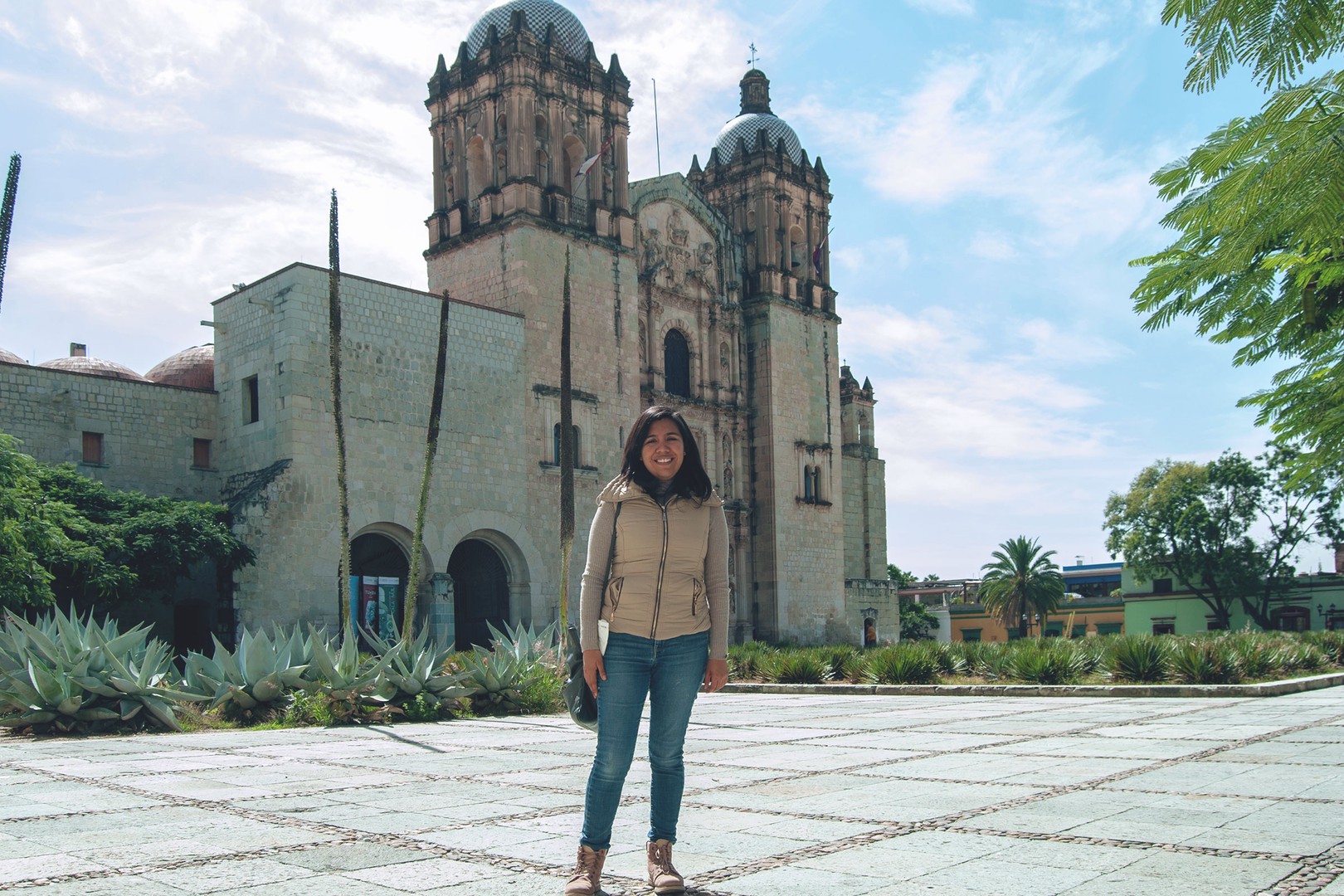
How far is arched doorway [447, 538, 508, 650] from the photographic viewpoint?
28656 mm

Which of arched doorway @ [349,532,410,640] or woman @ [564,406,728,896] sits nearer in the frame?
woman @ [564,406,728,896]

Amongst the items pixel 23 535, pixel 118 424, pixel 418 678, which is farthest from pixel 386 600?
pixel 418 678

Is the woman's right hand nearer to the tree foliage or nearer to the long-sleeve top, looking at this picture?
the long-sleeve top

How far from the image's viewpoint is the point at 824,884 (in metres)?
3.96

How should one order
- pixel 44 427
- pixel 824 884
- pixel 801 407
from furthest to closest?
pixel 801 407 < pixel 44 427 < pixel 824 884

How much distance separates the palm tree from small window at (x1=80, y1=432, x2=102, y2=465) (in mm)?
37278

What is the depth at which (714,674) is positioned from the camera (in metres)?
4.25

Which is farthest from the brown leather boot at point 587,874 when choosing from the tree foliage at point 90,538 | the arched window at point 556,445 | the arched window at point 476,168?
the arched window at point 476,168

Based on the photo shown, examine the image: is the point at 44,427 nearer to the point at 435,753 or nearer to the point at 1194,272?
the point at 435,753

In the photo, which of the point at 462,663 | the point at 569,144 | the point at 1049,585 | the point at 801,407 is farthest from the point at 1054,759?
the point at 1049,585

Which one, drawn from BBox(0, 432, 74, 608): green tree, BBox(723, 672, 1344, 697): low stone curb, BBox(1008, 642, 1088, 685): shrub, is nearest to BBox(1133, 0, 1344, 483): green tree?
BBox(723, 672, 1344, 697): low stone curb

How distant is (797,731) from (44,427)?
19.0 m

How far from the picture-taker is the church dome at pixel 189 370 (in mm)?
28516

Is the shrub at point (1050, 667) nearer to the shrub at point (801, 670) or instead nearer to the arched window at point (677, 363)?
the shrub at point (801, 670)
